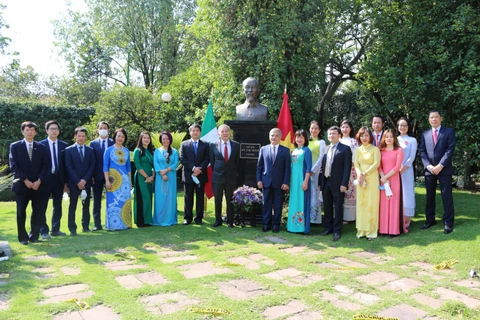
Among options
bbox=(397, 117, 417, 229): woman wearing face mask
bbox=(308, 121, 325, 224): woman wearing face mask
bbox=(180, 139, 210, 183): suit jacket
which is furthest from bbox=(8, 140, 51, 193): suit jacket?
bbox=(397, 117, 417, 229): woman wearing face mask

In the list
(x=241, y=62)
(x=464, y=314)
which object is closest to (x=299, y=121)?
(x=241, y=62)

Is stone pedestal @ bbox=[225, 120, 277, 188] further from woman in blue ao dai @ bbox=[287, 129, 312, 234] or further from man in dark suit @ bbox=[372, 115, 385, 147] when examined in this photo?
man in dark suit @ bbox=[372, 115, 385, 147]

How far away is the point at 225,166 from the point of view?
608 centimetres

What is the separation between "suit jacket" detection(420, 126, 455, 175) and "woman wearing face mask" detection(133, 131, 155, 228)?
434 centimetres

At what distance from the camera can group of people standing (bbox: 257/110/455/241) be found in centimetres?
535

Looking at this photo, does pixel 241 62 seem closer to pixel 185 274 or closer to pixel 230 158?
pixel 230 158

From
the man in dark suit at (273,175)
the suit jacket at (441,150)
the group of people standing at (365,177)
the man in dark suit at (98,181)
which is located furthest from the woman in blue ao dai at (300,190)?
the man in dark suit at (98,181)

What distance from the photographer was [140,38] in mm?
19922

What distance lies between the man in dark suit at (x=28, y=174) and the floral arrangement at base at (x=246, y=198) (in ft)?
9.23

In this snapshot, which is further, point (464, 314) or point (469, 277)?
point (469, 277)

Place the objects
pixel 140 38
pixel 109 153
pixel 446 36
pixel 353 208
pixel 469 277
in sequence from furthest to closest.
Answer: pixel 140 38 → pixel 446 36 → pixel 353 208 → pixel 109 153 → pixel 469 277

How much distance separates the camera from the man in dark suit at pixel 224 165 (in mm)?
6070

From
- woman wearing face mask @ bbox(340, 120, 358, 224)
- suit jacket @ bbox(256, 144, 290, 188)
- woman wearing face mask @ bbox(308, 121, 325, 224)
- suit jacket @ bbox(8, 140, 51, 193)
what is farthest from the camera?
woman wearing face mask @ bbox(340, 120, 358, 224)

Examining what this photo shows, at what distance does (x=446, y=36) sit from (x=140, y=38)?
→ 1598 cm
